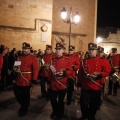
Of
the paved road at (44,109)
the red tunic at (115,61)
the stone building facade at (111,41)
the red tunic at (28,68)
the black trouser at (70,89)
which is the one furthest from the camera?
the stone building facade at (111,41)

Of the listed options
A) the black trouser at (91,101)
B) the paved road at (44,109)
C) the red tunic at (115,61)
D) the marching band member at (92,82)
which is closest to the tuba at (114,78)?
the paved road at (44,109)

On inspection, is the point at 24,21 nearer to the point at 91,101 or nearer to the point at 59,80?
the point at 59,80

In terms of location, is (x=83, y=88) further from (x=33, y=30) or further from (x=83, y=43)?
(x=83, y=43)

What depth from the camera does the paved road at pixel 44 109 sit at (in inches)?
276

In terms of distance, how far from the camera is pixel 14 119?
21.8 feet

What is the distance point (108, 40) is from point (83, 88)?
4874 cm

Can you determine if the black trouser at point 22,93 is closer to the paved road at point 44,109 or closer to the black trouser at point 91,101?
the paved road at point 44,109

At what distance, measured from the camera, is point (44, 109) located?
7.81m

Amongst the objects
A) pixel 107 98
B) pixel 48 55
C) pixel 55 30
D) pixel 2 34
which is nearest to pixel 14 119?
pixel 48 55

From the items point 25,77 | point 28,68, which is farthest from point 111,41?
point 25,77

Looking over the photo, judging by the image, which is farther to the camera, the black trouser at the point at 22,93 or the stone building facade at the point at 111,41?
the stone building facade at the point at 111,41

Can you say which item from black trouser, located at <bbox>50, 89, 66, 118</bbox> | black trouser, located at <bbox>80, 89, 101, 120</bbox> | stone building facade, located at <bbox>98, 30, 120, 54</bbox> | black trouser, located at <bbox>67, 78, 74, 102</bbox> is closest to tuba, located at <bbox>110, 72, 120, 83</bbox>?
black trouser, located at <bbox>67, 78, 74, 102</bbox>

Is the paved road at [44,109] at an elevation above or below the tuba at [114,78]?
below

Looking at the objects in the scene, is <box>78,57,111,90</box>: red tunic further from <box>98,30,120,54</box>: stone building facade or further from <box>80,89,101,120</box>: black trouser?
<box>98,30,120,54</box>: stone building facade
